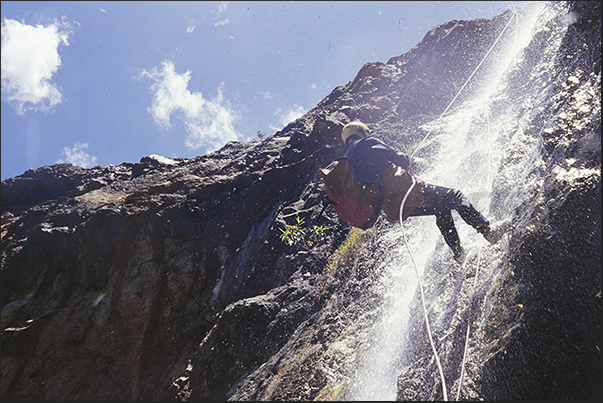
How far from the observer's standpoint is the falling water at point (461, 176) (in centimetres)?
390

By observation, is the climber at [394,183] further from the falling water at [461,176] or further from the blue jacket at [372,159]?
the falling water at [461,176]

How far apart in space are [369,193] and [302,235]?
517cm

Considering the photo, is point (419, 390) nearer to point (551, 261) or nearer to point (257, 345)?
point (551, 261)

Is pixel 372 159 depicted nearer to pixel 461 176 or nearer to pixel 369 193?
pixel 369 193

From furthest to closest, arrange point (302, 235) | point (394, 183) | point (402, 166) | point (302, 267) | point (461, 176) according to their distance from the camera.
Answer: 1. point (302, 235)
2. point (302, 267)
3. point (461, 176)
4. point (402, 166)
5. point (394, 183)

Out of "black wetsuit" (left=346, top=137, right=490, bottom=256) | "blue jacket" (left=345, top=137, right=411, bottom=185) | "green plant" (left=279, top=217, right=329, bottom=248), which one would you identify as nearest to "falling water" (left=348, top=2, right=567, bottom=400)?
"black wetsuit" (left=346, top=137, right=490, bottom=256)

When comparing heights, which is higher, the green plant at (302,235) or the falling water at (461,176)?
the green plant at (302,235)

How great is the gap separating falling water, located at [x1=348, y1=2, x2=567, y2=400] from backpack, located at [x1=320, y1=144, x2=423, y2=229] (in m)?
1.18

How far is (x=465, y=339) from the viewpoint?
10.1ft

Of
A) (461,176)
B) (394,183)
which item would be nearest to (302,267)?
(461,176)

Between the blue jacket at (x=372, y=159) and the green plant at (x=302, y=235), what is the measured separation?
4806 millimetres

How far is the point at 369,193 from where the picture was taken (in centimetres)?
409

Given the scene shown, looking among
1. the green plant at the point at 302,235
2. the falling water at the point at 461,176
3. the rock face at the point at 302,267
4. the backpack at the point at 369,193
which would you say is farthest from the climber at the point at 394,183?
the green plant at the point at 302,235

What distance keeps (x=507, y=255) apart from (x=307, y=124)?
1347 cm
